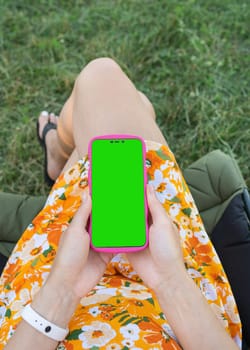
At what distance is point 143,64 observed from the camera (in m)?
2.27

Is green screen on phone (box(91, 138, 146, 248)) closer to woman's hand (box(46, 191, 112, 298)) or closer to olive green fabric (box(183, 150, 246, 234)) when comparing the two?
woman's hand (box(46, 191, 112, 298))

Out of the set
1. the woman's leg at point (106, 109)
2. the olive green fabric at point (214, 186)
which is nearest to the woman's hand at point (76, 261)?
the woman's leg at point (106, 109)

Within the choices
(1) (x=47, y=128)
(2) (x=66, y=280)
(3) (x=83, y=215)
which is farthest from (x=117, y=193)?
(1) (x=47, y=128)

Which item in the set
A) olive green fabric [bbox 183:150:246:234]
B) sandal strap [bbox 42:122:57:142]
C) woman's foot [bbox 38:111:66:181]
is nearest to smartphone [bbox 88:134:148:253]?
olive green fabric [bbox 183:150:246:234]

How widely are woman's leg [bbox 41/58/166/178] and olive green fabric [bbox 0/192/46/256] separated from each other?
0.78 feet

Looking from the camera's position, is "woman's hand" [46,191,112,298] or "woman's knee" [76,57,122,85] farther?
"woman's knee" [76,57,122,85]

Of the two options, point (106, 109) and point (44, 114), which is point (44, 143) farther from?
point (106, 109)

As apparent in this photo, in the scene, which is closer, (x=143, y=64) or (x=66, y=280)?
(x=66, y=280)

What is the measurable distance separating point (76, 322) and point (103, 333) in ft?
0.26

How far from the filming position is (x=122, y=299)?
3.92 feet

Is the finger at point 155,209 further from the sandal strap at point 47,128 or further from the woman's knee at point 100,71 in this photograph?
the sandal strap at point 47,128

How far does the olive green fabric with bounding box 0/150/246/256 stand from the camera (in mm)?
1586

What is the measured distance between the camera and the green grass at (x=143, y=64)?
211 centimetres

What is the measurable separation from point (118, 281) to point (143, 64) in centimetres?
129
